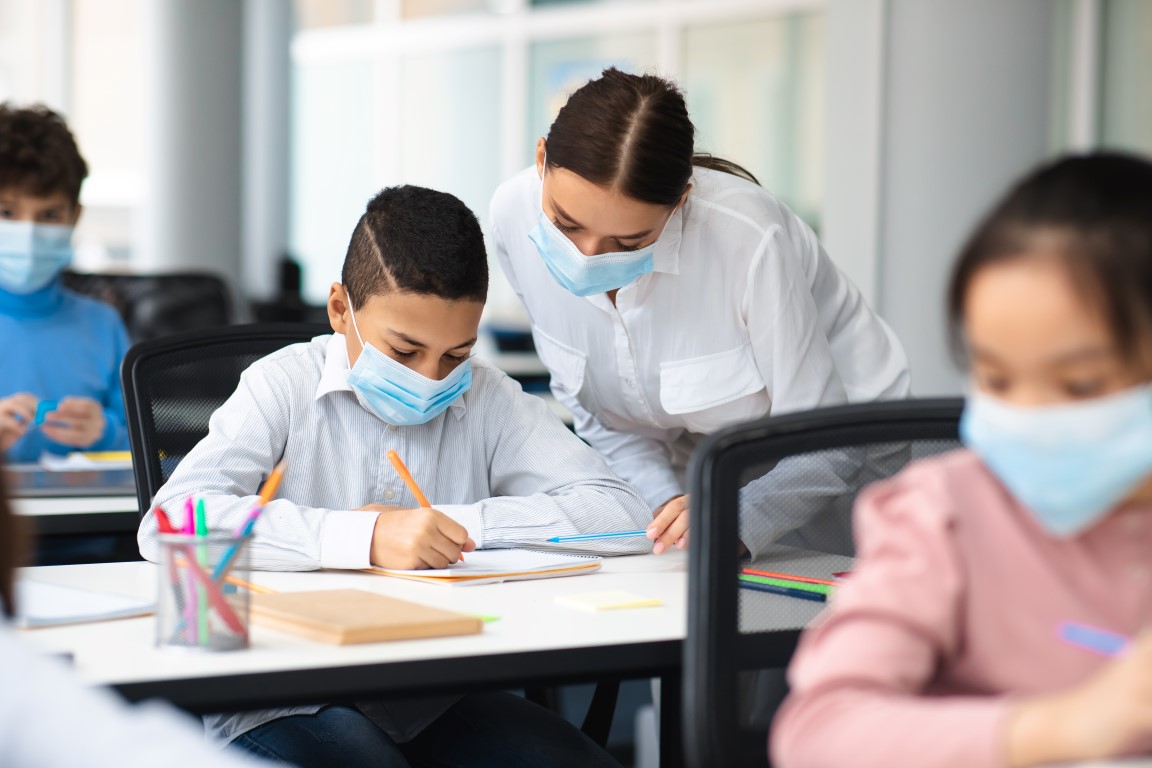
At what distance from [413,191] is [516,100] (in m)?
6.48

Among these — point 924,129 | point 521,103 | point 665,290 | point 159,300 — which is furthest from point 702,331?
point 521,103

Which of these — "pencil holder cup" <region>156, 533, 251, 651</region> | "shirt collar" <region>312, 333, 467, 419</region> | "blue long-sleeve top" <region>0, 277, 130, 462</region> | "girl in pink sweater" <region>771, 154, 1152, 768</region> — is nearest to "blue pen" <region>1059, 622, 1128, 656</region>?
"girl in pink sweater" <region>771, 154, 1152, 768</region>

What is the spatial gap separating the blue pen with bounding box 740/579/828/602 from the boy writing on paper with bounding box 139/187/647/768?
1.15 ft

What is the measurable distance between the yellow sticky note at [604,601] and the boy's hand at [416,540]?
17cm

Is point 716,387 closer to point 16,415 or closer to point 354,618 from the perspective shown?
point 354,618

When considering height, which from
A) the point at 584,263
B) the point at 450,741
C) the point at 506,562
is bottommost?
the point at 450,741

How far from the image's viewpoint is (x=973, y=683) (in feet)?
2.97

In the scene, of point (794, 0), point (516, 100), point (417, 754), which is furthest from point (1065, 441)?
point (516, 100)

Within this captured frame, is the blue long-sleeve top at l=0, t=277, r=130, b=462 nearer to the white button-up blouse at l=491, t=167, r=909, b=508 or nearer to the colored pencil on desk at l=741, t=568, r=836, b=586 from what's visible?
the white button-up blouse at l=491, t=167, r=909, b=508

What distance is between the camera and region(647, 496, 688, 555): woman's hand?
5.60 feet

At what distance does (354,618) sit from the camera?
1.24 m

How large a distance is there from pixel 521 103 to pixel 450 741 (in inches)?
272

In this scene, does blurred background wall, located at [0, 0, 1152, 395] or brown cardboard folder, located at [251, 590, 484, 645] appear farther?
blurred background wall, located at [0, 0, 1152, 395]

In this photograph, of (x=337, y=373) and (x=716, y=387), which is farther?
(x=716, y=387)
